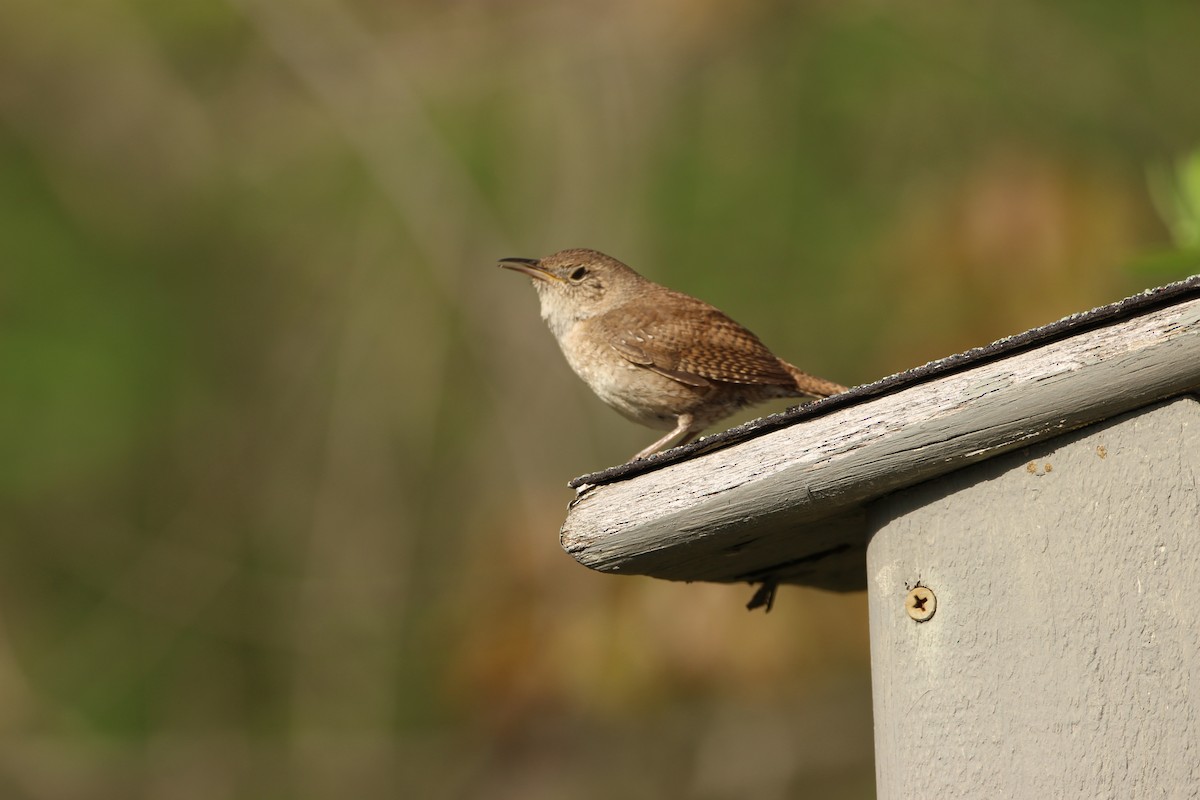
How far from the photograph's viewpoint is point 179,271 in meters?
8.23

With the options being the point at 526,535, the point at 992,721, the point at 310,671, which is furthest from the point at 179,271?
the point at 992,721

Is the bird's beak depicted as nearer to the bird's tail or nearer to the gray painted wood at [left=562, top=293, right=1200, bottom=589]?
the bird's tail

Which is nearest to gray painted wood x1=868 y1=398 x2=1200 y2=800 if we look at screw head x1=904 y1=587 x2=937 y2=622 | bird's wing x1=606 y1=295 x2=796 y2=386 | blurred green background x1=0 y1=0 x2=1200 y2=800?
screw head x1=904 y1=587 x2=937 y2=622

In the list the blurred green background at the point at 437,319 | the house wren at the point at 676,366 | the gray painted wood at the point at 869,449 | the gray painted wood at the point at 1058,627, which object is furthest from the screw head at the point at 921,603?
the blurred green background at the point at 437,319

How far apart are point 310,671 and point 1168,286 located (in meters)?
5.59

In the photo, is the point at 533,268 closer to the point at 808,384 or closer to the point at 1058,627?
the point at 808,384

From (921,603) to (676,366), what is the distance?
1.42 m

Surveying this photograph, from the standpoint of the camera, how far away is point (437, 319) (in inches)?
294

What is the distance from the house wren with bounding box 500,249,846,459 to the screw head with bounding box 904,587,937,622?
1.26 m

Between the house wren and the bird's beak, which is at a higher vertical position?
the bird's beak

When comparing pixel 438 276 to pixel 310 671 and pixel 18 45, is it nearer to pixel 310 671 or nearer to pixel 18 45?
pixel 310 671

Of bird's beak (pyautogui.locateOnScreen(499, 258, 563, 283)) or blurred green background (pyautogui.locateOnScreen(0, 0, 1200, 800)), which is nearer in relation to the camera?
bird's beak (pyautogui.locateOnScreen(499, 258, 563, 283))

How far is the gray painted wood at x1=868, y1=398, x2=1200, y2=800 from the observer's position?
2.05 metres

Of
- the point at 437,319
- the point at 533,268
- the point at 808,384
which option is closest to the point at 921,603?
the point at 808,384
